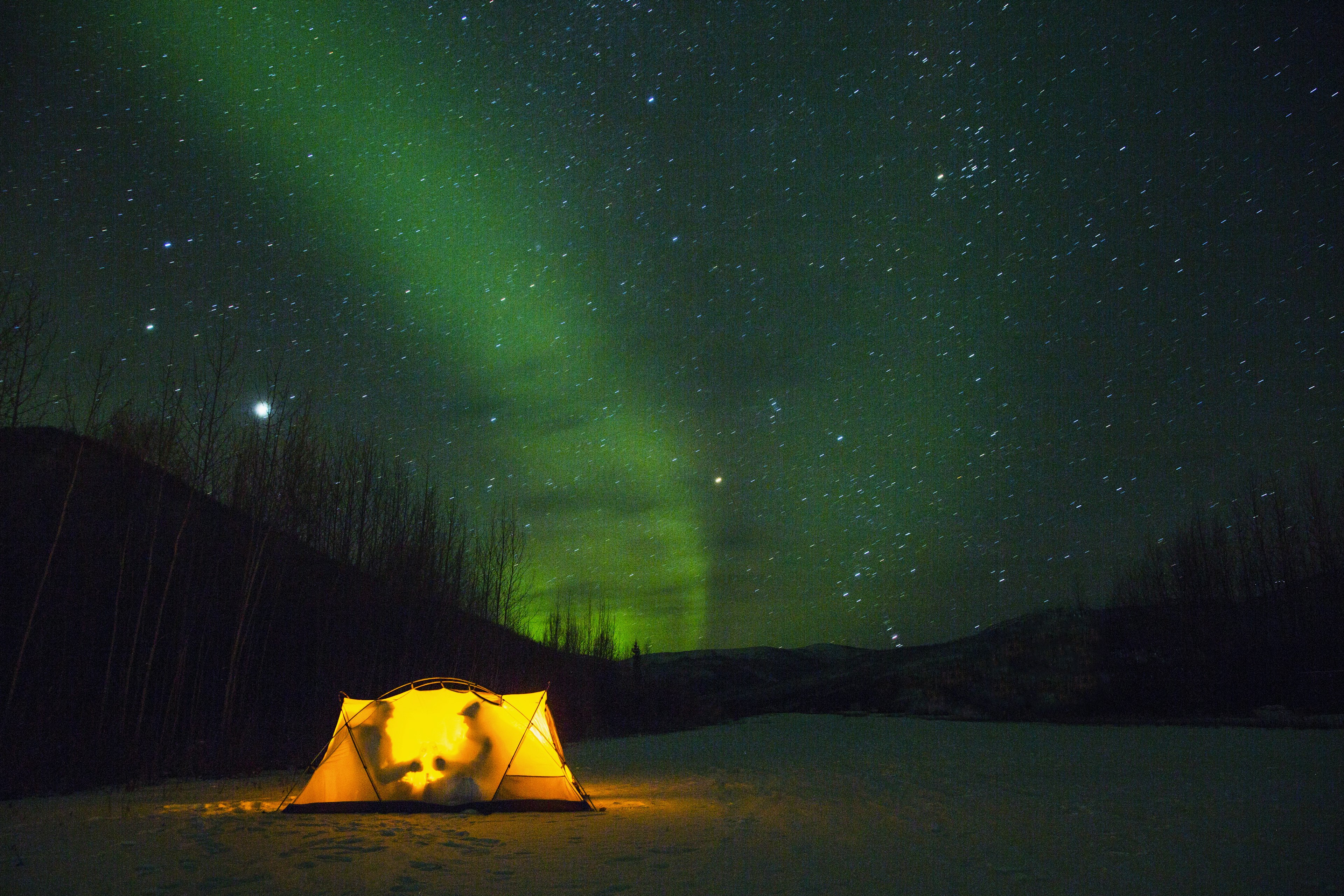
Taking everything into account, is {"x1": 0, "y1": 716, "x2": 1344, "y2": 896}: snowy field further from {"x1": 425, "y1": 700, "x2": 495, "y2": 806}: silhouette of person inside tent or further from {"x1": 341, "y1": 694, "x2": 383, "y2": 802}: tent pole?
{"x1": 341, "y1": 694, "x2": 383, "y2": 802}: tent pole

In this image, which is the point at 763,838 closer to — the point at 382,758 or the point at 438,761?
the point at 438,761

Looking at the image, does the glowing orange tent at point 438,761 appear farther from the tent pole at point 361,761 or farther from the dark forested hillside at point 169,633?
the dark forested hillside at point 169,633

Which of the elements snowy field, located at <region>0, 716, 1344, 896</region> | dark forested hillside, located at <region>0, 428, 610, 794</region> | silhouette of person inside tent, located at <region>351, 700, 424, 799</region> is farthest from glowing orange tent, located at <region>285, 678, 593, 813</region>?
dark forested hillside, located at <region>0, 428, 610, 794</region>

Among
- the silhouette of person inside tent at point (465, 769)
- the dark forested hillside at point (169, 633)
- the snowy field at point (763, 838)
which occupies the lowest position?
the snowy field at point (763, 838)

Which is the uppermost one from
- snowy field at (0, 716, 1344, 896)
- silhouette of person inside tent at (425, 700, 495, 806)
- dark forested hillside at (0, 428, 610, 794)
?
dark forested hillside at (0, 428, 610, 794)

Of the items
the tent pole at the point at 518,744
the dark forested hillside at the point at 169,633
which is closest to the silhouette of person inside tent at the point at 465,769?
the tent pole at the point at 518,744

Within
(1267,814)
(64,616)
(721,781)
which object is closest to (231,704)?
(64,616)

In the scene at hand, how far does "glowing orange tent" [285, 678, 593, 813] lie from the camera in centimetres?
860

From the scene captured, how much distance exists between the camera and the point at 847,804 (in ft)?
30.7

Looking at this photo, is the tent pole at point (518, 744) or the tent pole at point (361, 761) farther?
the tent pole at point (518, 744)

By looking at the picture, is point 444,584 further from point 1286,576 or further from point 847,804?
point 1286,576

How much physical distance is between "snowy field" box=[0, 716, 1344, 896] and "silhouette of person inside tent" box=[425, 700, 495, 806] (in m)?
0.42

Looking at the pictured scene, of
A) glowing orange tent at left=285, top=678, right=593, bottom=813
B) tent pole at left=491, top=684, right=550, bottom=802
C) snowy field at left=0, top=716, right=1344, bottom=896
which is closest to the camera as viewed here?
snowy field at left=0, top=716, right=1344, bottom=896

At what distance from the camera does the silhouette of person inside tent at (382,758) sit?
865 cm
